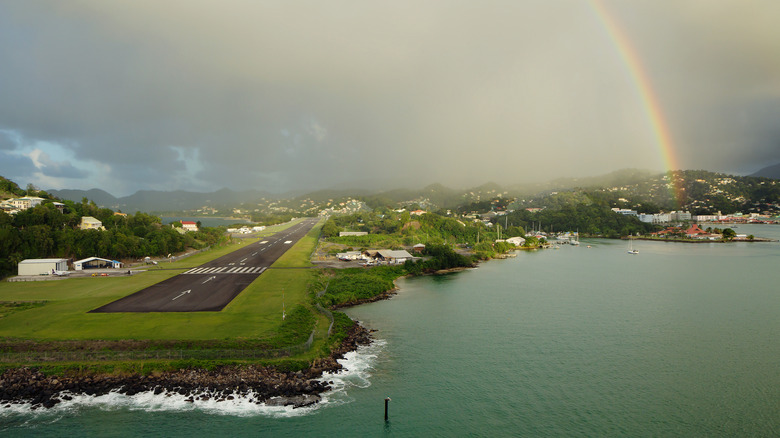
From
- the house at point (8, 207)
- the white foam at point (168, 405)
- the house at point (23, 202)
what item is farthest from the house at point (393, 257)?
the house at point (23, 202)

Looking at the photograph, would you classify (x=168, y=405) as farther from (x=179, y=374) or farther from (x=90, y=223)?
(x=90, y=223)

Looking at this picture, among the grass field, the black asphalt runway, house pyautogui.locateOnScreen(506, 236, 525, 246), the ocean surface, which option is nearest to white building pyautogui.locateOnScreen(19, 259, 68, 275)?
the grass field

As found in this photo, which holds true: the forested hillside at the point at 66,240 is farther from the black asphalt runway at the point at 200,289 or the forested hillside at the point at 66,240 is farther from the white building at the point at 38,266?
the black asphalt runway at the point at 200,289

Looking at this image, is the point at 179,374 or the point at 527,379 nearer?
the point at 179,374

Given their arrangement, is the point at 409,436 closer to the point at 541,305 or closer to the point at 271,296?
the point at 271,296

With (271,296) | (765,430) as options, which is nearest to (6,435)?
(271,296)

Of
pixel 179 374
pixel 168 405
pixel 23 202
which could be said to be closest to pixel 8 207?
pixel 23 202
